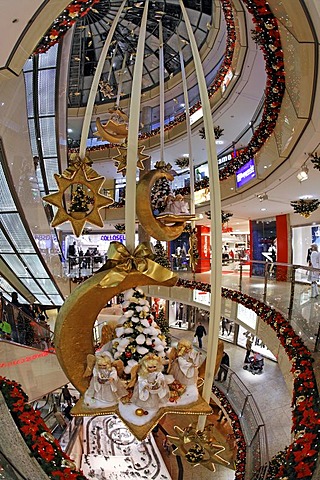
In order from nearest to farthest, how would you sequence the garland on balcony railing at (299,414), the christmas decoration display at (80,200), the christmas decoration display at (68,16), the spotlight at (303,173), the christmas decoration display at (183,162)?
the christmas decoration display at (80,200)
the garland on balcony railing at (299,414)
the christmas decoration display at (68,16)
the spotlight at (303,173)
the christmas decoration display at (183,162)

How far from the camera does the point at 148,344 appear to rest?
237 cm

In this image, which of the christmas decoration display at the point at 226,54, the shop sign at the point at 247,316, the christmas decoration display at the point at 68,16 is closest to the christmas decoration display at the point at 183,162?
the christmas decoration display at the point at 226,54

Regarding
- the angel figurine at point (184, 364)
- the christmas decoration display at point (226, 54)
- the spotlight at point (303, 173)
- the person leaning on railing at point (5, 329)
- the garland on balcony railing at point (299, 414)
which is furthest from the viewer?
the christmas decoration display at point (226, 54)

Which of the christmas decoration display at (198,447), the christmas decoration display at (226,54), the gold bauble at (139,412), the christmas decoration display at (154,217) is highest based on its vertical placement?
the christmas decoration display at (226,54)

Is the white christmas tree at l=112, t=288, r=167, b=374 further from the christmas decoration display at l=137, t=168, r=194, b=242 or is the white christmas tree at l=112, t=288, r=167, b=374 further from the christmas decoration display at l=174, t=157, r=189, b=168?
the christmas decoration display at l=174, t=157, r=189, b=168

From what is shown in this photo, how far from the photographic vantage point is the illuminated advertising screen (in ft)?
32.5

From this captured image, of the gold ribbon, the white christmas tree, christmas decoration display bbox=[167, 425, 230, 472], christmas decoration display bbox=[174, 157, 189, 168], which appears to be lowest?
christmas decoration display bbox=[167, 425, 230, 472]

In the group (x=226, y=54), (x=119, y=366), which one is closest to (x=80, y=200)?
(x=119, y=366)

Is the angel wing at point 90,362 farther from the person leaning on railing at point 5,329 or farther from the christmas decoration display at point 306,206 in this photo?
the christmas decoration display at point 306,206

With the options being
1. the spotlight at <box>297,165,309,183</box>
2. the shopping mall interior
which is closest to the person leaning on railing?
the shopping mall interior

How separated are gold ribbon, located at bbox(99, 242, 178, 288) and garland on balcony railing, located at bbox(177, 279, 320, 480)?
2538mm

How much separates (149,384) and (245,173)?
29.9 ft

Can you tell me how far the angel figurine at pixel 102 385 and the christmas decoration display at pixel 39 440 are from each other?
1.62 metres

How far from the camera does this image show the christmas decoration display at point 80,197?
2.61 m
